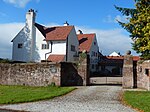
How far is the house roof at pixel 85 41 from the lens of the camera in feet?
176

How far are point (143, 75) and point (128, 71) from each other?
4.26 ft

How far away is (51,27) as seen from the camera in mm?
49062

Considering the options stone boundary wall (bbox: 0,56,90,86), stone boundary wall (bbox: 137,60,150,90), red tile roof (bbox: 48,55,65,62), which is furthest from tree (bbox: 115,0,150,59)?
red tile roof (bbox: 48,55,65,62)

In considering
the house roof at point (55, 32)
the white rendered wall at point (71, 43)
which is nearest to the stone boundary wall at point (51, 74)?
the house roof at point (55, 32)

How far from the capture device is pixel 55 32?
153ft

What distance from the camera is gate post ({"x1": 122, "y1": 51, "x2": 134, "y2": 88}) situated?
21141 millimetres

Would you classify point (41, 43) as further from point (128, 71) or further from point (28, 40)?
point (128, 71)

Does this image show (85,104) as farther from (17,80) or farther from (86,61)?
(17,80)

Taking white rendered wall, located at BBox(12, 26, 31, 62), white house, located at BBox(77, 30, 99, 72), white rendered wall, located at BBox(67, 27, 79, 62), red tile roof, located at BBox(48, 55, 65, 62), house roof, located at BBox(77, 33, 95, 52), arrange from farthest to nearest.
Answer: white house, located at BBox(77, 30, 99, 72), house roof, located at BBox(77, 33, 95, 52), white rendered wall, located at BBox(12, 26, 31, 62), white rendered wall, located at BBox(67, 27, 79, 62), red tile roof, located at BBox(48, 55, 65, 62)

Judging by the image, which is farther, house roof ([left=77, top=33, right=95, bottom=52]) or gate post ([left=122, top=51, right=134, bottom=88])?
house roof ([left=77, top=33, right=95, bottom=52])

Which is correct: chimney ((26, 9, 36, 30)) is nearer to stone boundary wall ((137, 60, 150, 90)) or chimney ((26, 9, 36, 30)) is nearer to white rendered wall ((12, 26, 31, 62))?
white rendered wall ((12, 26, 31, 62))

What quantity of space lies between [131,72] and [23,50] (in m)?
28.9

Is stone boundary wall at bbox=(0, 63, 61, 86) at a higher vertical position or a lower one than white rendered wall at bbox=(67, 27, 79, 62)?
lower

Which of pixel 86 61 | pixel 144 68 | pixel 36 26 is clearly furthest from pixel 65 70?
pixel 36 26
